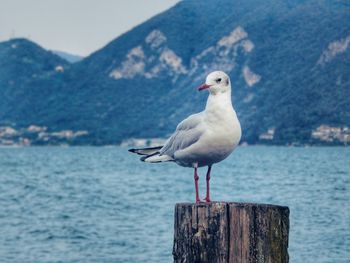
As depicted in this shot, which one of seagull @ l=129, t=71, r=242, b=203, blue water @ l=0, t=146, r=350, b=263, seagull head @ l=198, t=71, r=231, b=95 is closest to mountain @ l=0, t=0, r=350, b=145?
blue water @ l=0, t=146, r=350, b=263

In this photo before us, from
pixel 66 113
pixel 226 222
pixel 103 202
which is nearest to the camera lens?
pixel 226 222

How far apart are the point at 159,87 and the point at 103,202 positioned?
14056cm

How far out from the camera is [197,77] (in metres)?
180

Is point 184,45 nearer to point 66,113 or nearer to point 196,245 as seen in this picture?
point 66,113

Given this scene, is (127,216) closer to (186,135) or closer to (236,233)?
(186,135)

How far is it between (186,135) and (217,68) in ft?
532

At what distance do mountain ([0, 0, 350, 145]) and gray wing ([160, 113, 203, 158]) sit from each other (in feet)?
381

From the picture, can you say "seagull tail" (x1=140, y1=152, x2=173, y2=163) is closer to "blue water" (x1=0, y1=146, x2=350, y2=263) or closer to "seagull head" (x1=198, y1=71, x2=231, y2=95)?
"seagull head" (x1=198, y1=71, x2=231, y2=95)

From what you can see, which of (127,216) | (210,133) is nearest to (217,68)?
(127,216)

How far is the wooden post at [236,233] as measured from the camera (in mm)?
4996

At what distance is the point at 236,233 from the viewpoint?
197 inches

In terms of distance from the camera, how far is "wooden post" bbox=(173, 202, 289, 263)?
500cm

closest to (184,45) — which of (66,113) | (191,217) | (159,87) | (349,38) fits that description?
(159,87)

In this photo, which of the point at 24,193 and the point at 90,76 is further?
the point at 90,76
